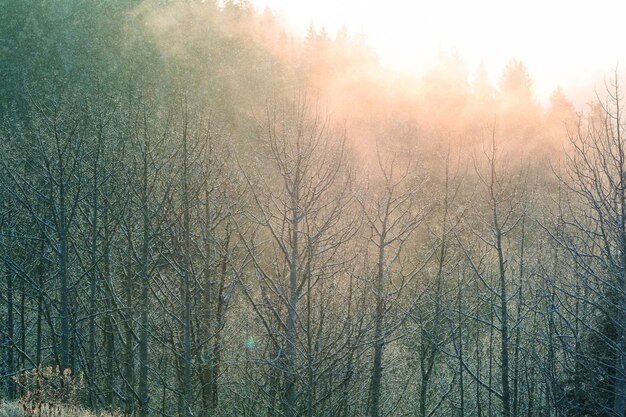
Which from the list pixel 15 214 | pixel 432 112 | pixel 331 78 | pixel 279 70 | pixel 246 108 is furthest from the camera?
pixel 331 78

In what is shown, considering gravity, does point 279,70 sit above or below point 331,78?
below

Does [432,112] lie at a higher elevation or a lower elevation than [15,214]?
higher

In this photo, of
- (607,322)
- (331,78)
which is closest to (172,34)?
(331,78)

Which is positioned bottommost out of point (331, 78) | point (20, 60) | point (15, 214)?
point (15, 214)

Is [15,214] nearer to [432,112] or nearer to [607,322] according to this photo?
[607,322]

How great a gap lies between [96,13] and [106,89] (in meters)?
14.4

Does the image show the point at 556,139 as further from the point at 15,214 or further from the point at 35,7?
the point at 35,7

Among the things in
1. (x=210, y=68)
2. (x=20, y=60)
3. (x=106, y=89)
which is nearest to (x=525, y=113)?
(x=210, y=68)

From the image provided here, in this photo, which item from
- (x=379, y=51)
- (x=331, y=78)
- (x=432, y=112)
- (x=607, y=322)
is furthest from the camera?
(x=379, y=51)

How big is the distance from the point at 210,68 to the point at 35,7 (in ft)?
65.5

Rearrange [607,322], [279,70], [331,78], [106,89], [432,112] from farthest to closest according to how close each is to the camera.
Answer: [331,78]
[432,112]
[279,70]
[106,89]
[607,322]

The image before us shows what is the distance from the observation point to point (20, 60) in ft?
173

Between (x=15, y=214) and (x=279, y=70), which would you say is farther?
(x=279, y=70)

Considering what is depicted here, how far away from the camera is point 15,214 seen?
20422mm
